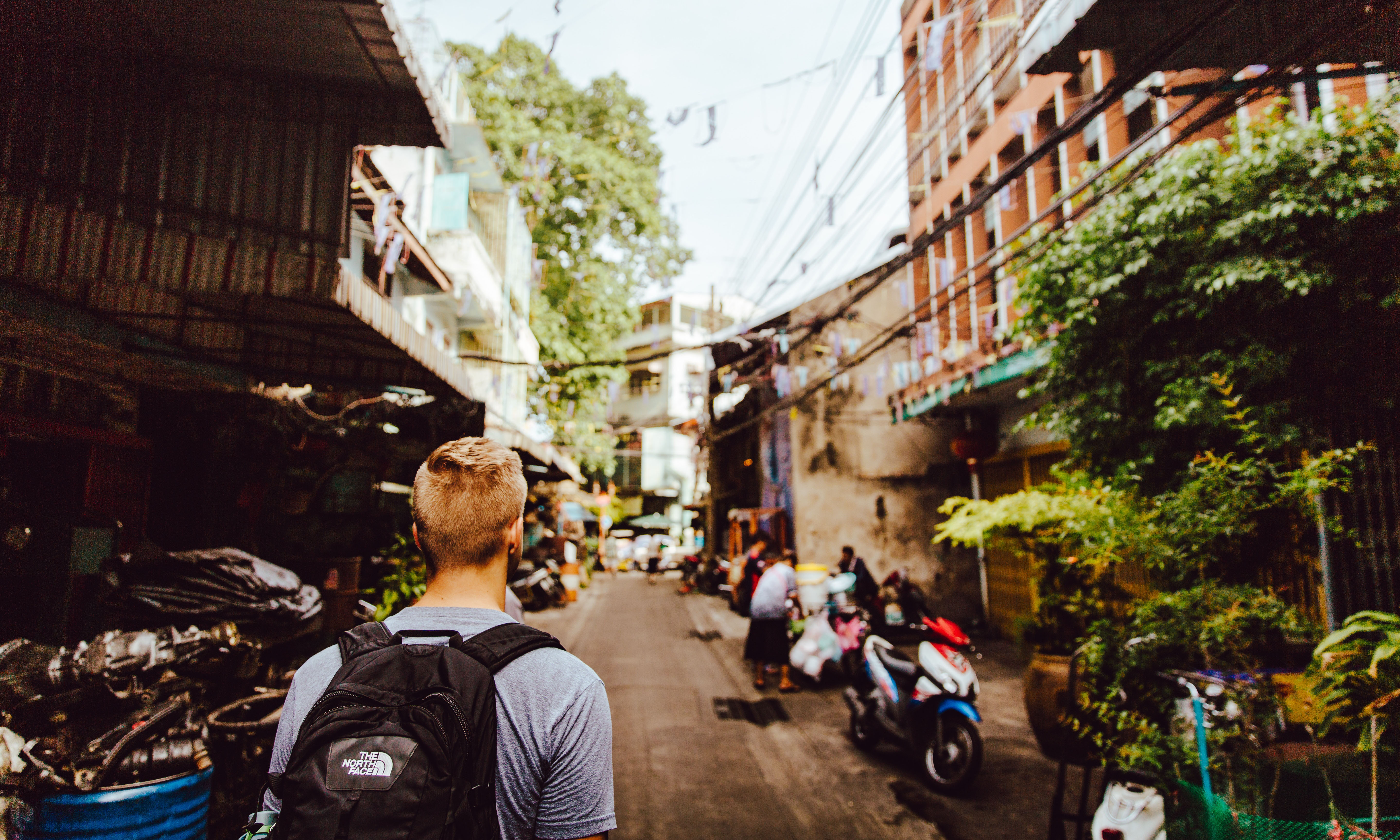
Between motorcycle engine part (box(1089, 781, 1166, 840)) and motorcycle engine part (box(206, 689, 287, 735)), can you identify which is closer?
motorcycle engine part (box(1089, 781, 1166, 840))

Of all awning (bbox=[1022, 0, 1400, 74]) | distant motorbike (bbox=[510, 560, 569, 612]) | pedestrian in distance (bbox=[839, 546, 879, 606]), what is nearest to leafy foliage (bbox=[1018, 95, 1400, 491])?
awning (bbox=[1022, 0, 1400, 74])

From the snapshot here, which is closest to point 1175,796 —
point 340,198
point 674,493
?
point 340,198

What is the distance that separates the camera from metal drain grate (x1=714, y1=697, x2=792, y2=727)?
24.3 ft

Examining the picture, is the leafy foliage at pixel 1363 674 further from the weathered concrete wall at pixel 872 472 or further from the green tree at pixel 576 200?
the green tree at pixel 576 200

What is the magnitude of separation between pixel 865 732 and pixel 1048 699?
157cm

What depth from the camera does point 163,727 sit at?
10.6 feet

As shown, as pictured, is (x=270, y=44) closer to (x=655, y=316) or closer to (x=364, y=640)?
(x=364, y=640)

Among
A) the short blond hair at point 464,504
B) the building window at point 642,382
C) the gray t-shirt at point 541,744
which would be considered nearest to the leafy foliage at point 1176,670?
the gray t-shirt at point 541,744

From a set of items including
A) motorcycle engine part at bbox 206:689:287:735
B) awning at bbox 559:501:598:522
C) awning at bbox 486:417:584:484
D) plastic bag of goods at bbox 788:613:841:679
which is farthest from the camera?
awning at bbox 559:501:598:522

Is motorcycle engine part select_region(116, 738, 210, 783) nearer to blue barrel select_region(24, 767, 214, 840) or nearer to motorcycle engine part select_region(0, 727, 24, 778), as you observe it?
blue barrel select_region(24, 767, 214, 840)

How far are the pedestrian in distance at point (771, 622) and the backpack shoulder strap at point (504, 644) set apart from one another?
7509mm

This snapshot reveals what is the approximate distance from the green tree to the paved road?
14091mm

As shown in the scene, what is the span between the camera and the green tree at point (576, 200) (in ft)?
66.3

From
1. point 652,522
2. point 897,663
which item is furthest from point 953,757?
point 652,522
